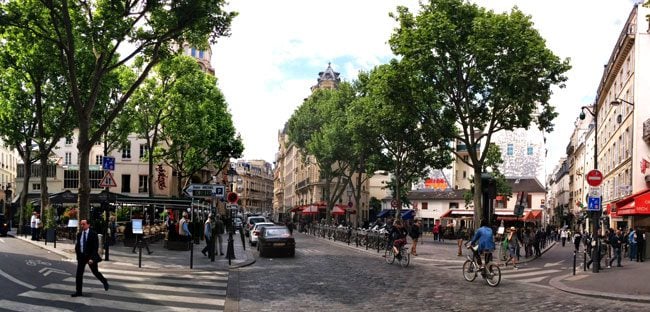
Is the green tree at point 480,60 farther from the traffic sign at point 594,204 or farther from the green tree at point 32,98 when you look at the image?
the green tree at point 32,98

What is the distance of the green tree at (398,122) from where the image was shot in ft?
97.8

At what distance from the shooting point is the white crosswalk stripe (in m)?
11.5

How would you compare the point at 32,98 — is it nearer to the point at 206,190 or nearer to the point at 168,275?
the point at 206,190

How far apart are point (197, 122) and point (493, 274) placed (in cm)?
3060

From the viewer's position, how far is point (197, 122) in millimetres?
42938

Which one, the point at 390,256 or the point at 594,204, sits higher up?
the point at 594,204

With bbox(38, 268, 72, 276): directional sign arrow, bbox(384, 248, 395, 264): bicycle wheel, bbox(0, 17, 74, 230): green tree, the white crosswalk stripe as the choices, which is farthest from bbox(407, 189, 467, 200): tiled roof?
bbox(38, 268, 72, 276): directional sign arrow

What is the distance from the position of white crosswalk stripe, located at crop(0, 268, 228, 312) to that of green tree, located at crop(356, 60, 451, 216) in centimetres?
1607

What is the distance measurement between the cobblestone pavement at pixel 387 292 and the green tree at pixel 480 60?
10.7m

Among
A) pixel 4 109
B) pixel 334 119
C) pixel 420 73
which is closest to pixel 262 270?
pixel 420 73

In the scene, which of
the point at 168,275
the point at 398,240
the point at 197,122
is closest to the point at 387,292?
the point at 168,275

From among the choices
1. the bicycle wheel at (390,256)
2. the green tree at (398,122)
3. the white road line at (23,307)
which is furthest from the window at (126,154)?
the white road line at (23,307)

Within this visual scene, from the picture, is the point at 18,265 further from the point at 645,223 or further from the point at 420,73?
the point at 645,223

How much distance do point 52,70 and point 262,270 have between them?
52.5 ft
